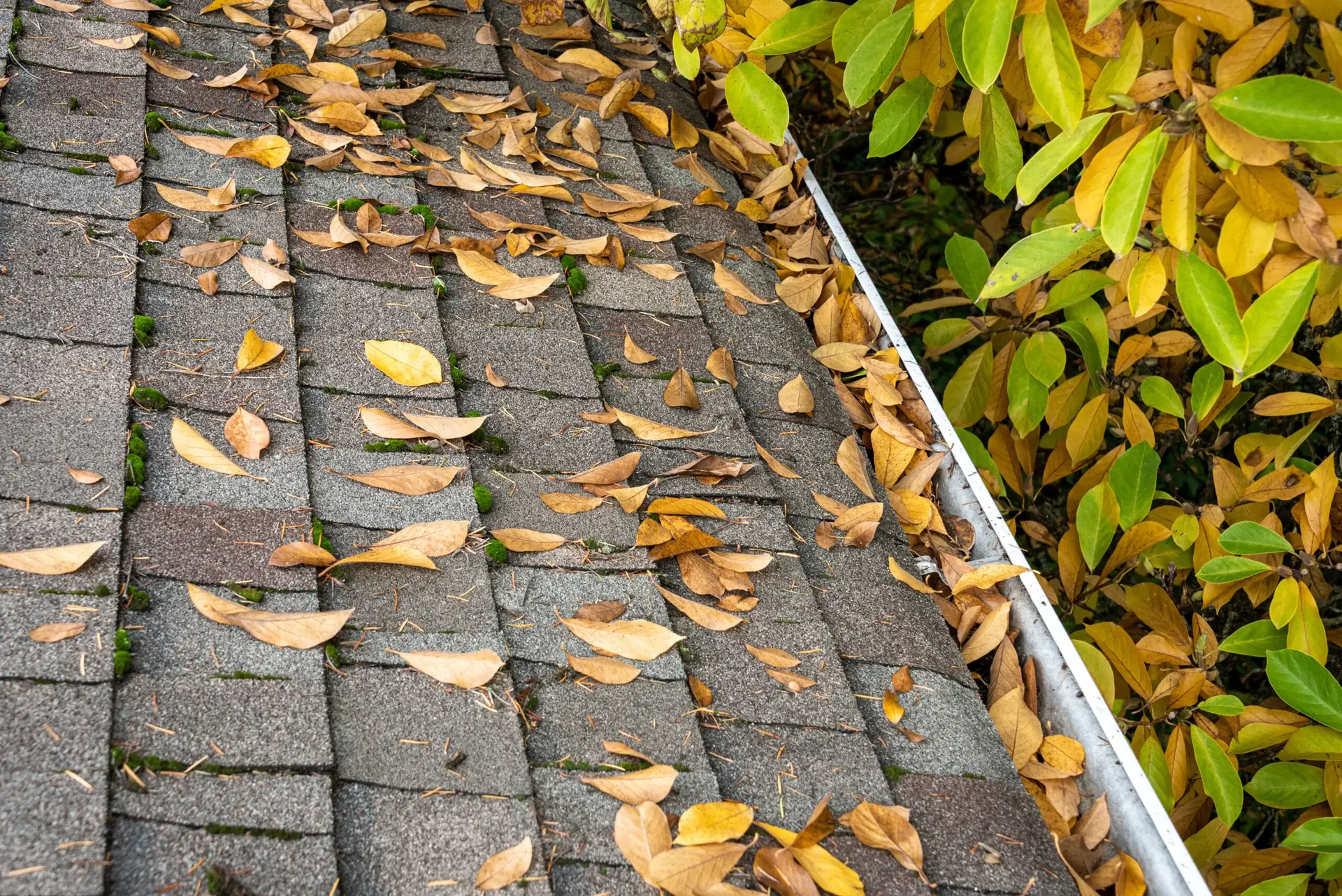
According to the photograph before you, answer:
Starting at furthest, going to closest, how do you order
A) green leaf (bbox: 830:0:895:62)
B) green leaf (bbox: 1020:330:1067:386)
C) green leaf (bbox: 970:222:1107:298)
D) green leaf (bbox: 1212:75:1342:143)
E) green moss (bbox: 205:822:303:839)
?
green leaf (bbox: 1020:330:1067:386)
green leaf (bbox: 830:0:895:62)
green leaf (bbox: 970:222:1107:298)
green leaf (bbox: 1212:75:1342:143)
green moss (bbox: 205:822:303:839)

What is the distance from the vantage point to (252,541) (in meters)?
1.30

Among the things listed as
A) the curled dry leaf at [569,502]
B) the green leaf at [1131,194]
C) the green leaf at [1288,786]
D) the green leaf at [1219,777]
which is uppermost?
the green leaf at [1131,194]

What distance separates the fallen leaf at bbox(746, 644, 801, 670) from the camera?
142 cm

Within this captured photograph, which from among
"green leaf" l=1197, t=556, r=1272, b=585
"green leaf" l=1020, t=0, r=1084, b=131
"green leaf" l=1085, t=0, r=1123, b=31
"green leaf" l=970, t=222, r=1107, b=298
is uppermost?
"green leaf" l=1085, t=0, r=1123, b=31

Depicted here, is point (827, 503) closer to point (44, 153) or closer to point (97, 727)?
Answer: point (97, 727)

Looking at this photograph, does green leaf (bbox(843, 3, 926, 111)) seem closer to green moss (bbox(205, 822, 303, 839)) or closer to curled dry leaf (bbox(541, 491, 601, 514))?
curled dry leaf (bbox(541, 491, 601, 514))

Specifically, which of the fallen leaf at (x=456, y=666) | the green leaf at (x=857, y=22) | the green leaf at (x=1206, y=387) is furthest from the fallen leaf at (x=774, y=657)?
A: the green leaf at (x=1206, y=387)

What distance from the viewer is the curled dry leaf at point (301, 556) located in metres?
1.29

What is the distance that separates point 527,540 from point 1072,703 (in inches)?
34.3

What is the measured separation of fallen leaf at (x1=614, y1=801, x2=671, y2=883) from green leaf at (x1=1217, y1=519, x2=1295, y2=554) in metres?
1.06

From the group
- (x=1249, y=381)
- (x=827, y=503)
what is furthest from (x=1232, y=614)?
(x=827, y=503)

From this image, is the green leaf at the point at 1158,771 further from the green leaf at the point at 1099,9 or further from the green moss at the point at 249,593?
the green moss at the point at 249,593

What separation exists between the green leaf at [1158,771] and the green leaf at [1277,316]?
93cm

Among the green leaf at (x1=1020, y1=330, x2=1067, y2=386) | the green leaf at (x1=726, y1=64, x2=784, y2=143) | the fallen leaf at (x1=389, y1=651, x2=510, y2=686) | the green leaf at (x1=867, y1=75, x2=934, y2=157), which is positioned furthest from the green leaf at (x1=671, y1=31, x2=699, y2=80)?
the green leaf at (x1=1020, y1=330, x2=1067, y2=386)
